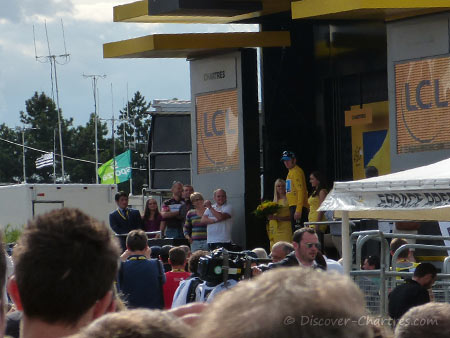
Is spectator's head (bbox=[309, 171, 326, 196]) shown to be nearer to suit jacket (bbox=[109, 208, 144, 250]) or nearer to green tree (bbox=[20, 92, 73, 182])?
suit jacket (bbox=[109, 208, 144, 250])

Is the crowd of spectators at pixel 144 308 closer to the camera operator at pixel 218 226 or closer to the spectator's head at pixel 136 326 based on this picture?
the spectator's head at pixel 136 326

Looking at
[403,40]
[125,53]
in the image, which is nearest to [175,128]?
[125,53]

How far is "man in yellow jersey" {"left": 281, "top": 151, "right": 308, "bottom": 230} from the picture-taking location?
1778 centimetres

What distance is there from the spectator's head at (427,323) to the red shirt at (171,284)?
692 cm

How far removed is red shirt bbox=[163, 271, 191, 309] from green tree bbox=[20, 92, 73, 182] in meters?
66.5

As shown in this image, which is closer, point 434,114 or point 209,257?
point 209,257

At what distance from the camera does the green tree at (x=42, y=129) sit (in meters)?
78.5

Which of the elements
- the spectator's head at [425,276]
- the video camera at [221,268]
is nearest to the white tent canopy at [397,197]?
the spectator's head at [425,276]

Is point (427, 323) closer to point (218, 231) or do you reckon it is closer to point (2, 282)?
point (2, 282)

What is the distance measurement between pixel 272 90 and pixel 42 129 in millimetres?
60315

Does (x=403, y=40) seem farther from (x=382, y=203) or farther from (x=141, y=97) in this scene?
(x=141, y=97)

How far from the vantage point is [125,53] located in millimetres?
20188

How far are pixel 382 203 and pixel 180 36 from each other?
1027cm

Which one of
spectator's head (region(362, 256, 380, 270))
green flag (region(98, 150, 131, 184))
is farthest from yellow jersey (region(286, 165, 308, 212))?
green flag (region(98, 150, 131, 184))
